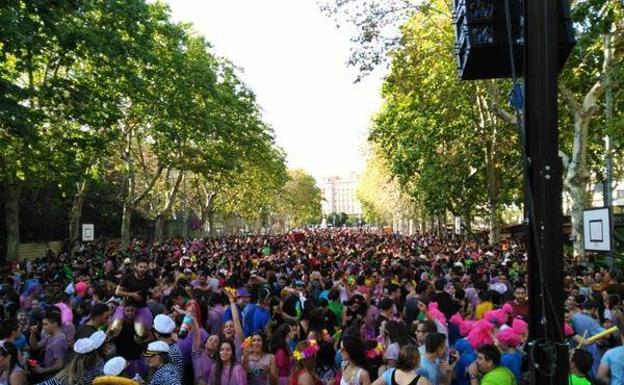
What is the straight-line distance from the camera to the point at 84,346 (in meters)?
5.36

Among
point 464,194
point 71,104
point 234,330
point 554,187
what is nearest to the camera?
point 554,187

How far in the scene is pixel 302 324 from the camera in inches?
297

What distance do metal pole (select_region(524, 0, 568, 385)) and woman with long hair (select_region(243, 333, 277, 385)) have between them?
3432 mm

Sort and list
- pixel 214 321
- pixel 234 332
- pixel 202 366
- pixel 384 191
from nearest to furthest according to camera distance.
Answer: pixel 202 366, pixel 234 332, pixel 214 321, pixel 384 191

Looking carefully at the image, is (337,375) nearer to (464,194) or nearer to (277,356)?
(277,356)

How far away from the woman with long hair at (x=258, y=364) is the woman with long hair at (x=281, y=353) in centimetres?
12

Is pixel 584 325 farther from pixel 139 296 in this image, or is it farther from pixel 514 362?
pixel 139 296

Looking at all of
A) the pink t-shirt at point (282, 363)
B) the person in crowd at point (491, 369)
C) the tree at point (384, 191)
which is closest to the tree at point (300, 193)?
the tree at point (384, 191)

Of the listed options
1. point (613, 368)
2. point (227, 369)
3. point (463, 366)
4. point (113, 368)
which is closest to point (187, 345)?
point (227, 369)

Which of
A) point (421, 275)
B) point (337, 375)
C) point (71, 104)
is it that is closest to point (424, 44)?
point (421, 275)

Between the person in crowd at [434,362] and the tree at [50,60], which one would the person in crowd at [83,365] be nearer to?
the person in crowd at [434,362]

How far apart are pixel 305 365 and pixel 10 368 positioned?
2687 millimetres

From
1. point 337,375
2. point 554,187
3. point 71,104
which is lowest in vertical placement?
point 337,375

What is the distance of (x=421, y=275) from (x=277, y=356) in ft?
24.0
